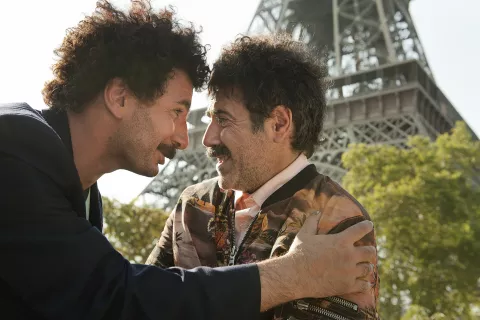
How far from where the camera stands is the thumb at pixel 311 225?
2.96m

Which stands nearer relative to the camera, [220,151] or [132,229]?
[220,151]

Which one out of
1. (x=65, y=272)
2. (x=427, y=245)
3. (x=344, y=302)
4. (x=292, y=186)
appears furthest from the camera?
(x=427, y=245)

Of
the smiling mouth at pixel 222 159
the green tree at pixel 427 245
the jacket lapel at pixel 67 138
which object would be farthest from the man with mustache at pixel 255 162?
the green tree at pixel 427 245

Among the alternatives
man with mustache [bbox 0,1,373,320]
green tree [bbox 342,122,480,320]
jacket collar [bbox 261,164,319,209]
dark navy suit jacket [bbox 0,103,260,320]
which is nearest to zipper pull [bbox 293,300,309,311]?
man with mustache [bbox 0,1,373,320]

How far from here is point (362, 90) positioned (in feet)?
101

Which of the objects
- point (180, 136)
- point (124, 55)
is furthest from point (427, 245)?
point (124, 55)

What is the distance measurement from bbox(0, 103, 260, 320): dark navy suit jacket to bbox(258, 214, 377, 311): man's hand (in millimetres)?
82

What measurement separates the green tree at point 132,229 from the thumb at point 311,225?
14099 mm

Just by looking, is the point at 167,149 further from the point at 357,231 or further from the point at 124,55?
the point at 357,231

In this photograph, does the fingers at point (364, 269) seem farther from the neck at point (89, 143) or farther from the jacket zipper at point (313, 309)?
the neck at point (89, 143)

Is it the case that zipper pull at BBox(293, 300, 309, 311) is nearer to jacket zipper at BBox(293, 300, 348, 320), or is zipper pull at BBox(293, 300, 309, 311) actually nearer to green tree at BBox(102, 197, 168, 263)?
jacket zipper at BBox(293, 300, 348, 320)

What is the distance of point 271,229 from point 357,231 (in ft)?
1.76

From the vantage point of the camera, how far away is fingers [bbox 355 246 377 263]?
285cm

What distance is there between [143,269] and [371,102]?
27.7 m
